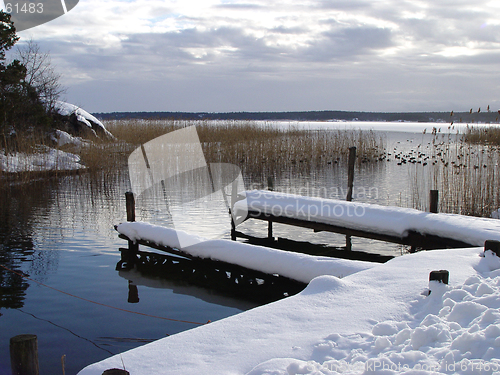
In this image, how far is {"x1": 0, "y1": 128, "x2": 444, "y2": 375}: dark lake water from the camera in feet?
14.4

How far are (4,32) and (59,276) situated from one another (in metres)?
13.9

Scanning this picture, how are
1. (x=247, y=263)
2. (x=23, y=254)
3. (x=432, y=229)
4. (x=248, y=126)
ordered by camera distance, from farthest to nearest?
(x=248, y=126)
(x=23, y=254)
(x=432, y=229)
(x=247, y=263)

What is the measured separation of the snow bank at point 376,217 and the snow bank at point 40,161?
30.0 ft

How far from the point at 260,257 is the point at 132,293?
5.93 feet

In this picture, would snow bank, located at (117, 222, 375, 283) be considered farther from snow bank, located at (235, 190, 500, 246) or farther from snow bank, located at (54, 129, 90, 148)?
snow bank, located at (54, 129, 90, 148)

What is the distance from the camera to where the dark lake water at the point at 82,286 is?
439cm

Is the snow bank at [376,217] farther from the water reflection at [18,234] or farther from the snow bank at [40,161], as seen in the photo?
the snow bank at [40,161]

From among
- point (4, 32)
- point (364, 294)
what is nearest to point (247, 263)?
point (364, 294)

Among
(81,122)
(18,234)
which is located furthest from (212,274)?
(81,122)

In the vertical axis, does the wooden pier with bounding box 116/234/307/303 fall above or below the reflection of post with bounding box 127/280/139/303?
above

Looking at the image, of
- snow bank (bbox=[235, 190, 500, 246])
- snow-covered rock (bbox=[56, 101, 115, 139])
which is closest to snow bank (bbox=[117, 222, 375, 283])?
snow bank (bbox=[235, 190, 500, 246])

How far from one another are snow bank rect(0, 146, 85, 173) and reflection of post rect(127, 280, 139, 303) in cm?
942

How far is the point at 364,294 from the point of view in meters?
3.40

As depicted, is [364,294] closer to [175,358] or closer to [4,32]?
[175,358]
